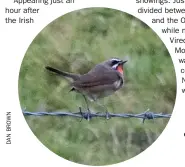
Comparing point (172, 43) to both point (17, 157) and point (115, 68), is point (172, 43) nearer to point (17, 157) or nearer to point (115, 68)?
point (115, 68)

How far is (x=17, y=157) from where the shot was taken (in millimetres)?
2596

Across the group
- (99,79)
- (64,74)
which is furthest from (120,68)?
(64,74)

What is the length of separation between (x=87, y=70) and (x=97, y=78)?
5 centimetres

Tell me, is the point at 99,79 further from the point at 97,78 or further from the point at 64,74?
the point at 64,74

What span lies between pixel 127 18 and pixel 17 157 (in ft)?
2.05

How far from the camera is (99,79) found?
8.58 feet

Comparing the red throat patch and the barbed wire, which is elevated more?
the red throat patch

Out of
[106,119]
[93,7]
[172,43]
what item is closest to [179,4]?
[172,43]

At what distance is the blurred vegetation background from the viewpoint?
2637 millimetres

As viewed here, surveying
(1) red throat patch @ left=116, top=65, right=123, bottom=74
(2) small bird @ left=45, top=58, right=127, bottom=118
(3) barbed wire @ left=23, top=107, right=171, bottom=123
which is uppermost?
(1) red throat patch @ left=116, top=65, right=123, bottom=74

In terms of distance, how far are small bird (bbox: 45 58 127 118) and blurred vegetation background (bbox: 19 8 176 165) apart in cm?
2

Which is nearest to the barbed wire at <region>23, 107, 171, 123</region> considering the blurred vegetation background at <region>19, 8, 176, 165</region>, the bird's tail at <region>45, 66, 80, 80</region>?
the blurred vegetation background at <region>19, 8, 176, 165</region>

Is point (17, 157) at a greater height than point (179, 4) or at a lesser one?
lesser

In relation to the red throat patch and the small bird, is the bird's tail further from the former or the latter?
the red throat patch
